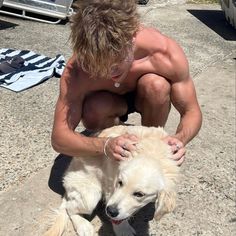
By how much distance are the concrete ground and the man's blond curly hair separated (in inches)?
41.1

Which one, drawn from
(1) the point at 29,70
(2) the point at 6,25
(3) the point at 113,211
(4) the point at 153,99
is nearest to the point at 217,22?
(2) the point at 6,25

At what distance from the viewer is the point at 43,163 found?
3275 millimetres

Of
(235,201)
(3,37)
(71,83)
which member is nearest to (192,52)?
(3,37)

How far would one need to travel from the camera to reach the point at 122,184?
220 cm

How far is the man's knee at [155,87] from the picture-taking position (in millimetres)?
2852

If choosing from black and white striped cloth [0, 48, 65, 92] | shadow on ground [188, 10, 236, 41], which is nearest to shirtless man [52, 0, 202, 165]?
black and white striped cloth [0, 48, 65, 92]

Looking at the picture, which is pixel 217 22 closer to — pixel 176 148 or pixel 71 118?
pixel 71 118

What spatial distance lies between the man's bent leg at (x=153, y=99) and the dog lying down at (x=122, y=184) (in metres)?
0.38

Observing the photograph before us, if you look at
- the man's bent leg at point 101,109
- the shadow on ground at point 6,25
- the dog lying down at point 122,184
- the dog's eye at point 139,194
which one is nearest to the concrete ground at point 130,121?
the shadow on ground at point 6,25

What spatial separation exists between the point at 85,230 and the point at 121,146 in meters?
0.66

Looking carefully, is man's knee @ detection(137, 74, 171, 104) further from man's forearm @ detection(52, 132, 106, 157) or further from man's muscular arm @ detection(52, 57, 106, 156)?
man's forearm @ detection(52, 132, 106, 157)

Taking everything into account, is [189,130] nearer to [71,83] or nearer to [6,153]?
[71,83]

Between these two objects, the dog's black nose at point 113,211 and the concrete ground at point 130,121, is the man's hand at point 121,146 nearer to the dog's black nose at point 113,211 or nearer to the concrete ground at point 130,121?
the dog's black nose at point 113,211

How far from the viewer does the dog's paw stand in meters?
2.66
